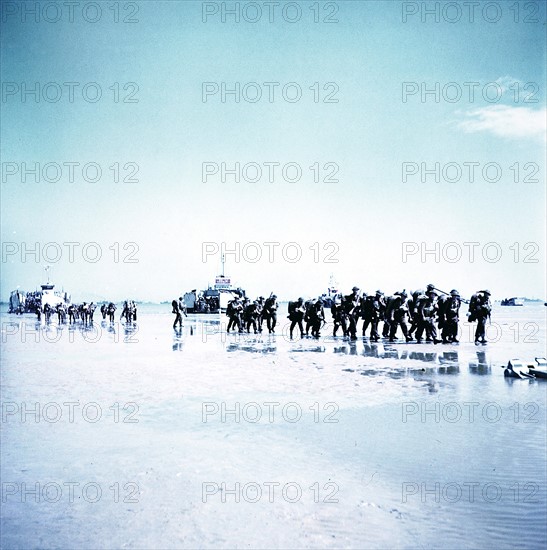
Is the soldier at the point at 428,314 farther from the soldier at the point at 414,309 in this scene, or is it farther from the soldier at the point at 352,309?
the soldier at the point at 352,309

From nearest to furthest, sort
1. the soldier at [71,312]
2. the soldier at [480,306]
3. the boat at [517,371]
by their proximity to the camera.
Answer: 1. the boat at [517,371]
2. the soldier at [480,306]
3. the soldier at [71,312]

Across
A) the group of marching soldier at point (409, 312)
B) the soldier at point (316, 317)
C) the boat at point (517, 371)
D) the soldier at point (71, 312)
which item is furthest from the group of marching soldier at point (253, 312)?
the soldier at point (71, 312)

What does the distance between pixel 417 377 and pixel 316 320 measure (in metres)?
11.5

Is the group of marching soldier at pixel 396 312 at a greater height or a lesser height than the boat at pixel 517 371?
greater

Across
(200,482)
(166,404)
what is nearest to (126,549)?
(200,482)

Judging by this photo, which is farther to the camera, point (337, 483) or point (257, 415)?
point (257, 415)

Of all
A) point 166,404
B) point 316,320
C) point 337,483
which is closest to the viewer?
point 337,483

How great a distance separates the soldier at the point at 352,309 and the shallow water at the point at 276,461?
34.3ft

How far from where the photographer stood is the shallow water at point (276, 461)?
3.85m

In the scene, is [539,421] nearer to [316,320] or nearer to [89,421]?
[89,421]

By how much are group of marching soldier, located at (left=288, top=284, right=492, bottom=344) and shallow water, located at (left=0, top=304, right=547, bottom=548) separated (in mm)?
7531

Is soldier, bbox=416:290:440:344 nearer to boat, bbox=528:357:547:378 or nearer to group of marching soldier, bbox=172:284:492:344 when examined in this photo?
group of marching soldier, bbox=172:284:492:344

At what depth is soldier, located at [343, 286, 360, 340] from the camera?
20.9 meters

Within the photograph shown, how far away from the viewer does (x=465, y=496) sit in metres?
4.41
